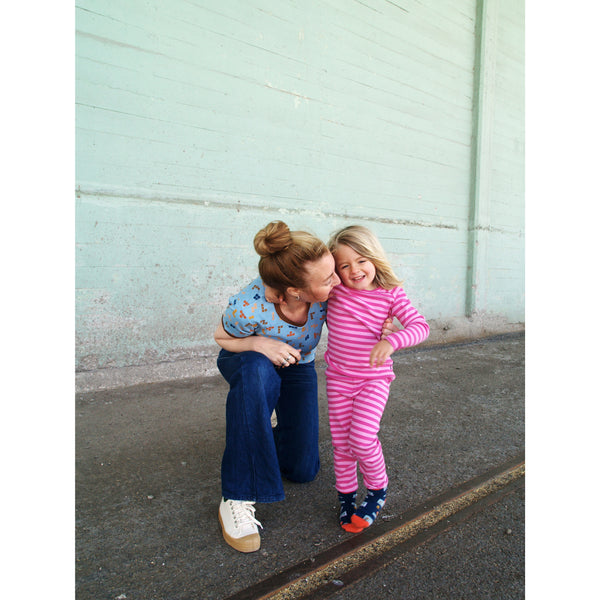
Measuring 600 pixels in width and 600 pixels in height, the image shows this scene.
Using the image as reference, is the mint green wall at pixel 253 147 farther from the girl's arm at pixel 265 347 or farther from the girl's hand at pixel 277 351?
the girl's hand at pixel 277 351

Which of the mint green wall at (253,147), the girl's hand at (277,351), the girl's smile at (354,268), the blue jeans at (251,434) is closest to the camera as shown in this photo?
the blue jeans at (251,434)

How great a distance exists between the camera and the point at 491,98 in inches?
245

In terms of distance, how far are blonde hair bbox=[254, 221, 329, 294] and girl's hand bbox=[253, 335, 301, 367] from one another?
0.82 ft

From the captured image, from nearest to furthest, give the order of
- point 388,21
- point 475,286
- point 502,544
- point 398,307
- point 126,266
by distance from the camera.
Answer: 1. point 502,544
2. point 398,307
3. point 126,266
4. point 388,21
5. point 475,286

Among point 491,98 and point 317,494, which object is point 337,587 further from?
point 491,98

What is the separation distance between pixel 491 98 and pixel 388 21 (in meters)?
2.09

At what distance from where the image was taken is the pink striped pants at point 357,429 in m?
1.75

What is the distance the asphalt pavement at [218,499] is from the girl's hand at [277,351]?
2.04 feet

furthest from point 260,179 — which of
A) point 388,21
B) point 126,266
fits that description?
point 388,21

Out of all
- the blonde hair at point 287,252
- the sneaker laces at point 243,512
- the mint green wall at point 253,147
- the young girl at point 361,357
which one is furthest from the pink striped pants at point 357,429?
the mint green wall at point 253,147

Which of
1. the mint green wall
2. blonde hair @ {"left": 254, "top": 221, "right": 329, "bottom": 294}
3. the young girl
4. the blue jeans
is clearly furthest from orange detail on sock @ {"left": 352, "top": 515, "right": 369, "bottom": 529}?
the mint green wall

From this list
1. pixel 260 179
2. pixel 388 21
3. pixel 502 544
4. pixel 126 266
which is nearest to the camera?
pixel 502 544

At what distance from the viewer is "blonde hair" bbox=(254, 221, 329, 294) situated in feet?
5.76

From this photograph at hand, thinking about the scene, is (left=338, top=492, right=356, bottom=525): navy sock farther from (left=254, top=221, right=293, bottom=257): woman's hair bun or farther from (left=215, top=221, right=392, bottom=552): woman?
(left=254, top=221, right=293, bottom=257): woman's hair bun
